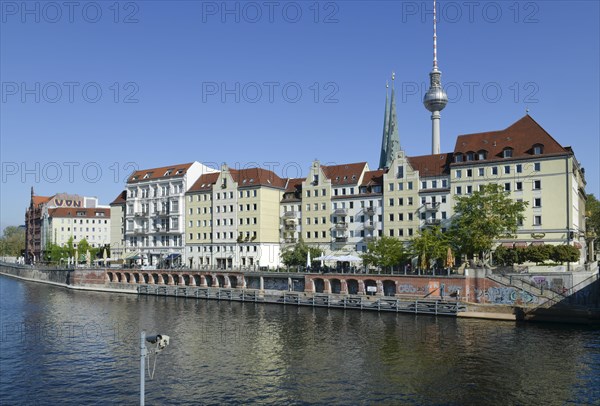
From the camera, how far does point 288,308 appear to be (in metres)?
83.0

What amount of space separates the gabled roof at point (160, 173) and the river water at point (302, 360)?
61.6 metres

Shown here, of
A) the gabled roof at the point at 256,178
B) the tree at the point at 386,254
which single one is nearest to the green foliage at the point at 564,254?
the tree at the point at 386,254

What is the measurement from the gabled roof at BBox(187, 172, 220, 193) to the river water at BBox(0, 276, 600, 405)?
177 feet

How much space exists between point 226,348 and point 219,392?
46.6ft

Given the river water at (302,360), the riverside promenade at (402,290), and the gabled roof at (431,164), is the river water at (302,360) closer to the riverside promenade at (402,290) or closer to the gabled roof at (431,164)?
the riverside promenade at (402,290)

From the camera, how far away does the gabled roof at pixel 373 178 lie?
342 feet

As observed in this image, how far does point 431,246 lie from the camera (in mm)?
81875

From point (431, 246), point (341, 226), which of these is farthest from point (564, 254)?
point (341, 226)

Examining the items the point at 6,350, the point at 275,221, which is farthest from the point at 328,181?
the point at 6,350

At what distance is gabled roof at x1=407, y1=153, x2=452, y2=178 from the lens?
97.4 m

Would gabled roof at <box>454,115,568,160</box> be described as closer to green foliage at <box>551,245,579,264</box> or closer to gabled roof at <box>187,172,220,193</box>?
green foliage at <box>551,245,579,264</box>

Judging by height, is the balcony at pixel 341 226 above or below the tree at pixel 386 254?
above

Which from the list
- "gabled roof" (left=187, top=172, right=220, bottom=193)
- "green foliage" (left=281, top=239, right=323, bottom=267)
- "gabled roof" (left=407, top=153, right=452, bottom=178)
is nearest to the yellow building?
"gabled roof" (left=187, top=172, right=220, bottom=193)

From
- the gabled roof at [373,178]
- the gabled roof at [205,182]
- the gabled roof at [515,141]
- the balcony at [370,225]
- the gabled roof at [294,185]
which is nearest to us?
the gabled roof at [515,141]
